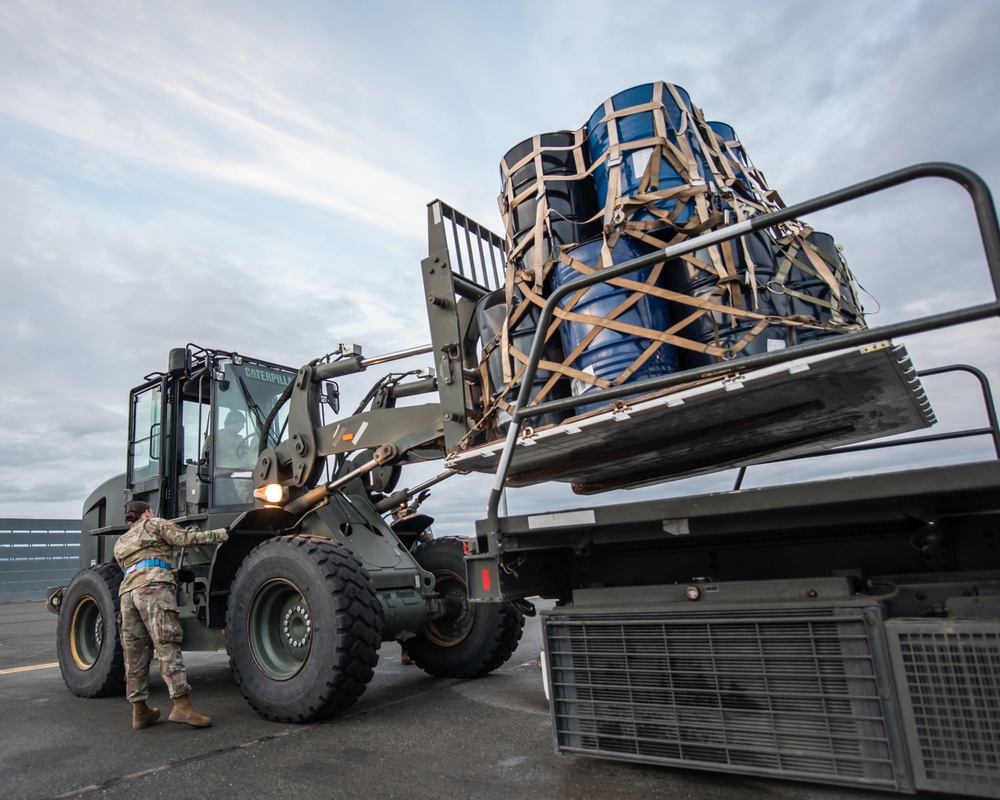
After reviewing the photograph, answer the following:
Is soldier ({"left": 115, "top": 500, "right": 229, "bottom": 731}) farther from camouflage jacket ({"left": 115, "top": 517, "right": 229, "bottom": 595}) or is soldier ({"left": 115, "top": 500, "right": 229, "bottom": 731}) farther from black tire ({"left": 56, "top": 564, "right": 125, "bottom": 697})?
black tire ({"left": 56, "top": 564, "right": 125, "bottom": 697})

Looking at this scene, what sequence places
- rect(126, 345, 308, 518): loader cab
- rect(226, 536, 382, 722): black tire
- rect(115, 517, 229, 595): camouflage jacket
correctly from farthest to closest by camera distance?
1. rect(126, 345, 308, 518): loader cab
2. rect(115, 517, 229, 595): camouflage jacket
3. rect(226, 536, 382, 722): black tire

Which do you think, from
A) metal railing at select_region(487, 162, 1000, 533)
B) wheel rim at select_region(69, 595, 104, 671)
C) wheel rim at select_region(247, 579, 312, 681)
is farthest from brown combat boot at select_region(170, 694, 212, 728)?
metal railing at select_region(487, 162, 1000, 533)

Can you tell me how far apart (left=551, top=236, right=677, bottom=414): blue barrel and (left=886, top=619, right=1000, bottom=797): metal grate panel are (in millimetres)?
1449

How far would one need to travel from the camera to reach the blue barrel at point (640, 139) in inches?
134

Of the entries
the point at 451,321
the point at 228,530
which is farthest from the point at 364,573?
the point at 451,321

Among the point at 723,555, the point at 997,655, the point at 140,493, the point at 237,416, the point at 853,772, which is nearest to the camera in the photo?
the point at 997,655

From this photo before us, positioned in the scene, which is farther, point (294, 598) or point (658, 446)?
point (294, 598)

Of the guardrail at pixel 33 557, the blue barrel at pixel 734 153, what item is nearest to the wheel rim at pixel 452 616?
the blue barrel at pixel 734 153

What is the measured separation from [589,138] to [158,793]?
4190 mm

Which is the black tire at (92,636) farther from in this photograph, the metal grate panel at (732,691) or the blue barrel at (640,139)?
the blue barrel at (640,139)

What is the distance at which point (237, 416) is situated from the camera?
22.6 ft

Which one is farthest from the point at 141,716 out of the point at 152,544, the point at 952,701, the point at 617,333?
the point at 952,701

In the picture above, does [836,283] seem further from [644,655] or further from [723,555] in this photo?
[644,655]

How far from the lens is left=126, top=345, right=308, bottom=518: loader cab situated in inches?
263
